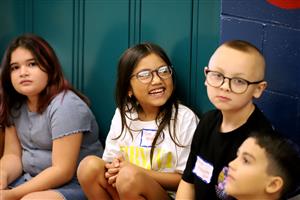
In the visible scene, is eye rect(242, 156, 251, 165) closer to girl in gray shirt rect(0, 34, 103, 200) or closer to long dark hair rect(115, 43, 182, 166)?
long dark hair rect(115, 43, 182, 166)

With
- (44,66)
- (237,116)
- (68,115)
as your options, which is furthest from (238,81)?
(44,66)

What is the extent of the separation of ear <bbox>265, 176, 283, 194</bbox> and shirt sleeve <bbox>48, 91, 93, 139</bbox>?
37.9 inches

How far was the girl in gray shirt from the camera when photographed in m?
2.34

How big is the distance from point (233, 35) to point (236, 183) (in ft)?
2.08

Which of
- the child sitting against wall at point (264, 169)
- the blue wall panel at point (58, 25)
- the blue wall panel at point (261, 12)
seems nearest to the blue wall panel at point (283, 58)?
the blue wall panel at point (261, 12)

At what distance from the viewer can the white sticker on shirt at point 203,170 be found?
1899 mm

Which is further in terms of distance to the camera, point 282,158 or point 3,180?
point 3,180

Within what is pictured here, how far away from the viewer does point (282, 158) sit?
170 centimetres

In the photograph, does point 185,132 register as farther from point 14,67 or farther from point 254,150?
point 14,67

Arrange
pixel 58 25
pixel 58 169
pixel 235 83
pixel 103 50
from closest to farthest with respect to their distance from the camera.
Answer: pixel 235 83 < pixel 58 169 < pixel 103 50 < pixel 58 25

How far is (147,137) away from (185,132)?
0.16 metres

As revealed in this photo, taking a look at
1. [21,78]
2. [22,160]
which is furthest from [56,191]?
[21,78]

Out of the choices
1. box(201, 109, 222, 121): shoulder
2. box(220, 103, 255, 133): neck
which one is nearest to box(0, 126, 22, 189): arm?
box(201, 109, 222, 121): shoulder

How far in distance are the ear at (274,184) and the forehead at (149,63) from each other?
2.56ft
